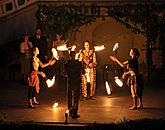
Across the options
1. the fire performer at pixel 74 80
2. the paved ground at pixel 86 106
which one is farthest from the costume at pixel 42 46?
the fire performer at pixel 74 80

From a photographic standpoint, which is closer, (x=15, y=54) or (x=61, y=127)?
(x=61, y=127)

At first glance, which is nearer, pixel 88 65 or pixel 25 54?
pixel 88 65

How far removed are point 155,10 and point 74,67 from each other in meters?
9.49

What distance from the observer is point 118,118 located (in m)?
14.8

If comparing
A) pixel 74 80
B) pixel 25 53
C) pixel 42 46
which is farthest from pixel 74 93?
pixel 25 53

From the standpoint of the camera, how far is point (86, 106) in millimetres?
16875

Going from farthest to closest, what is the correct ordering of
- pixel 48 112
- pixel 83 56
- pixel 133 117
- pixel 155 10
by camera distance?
pixel 155 10 → pixel 83 56 → pixel 48 112 → pixel 133 117

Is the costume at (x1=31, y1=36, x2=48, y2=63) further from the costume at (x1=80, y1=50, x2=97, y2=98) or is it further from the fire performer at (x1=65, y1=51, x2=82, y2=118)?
the fire performer at (x1=65, y1=51, x2=82, y2=118)

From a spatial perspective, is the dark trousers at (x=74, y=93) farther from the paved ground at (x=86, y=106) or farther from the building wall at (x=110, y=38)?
the building wall at (x=110, y=38)

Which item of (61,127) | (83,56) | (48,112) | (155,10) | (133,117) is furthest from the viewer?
(155,10)

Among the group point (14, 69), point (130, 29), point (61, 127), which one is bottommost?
point (61, 127)

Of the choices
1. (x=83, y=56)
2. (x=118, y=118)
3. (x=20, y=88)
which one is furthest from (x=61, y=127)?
(x=20, y=88)

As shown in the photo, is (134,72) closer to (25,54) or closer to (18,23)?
(25,54)

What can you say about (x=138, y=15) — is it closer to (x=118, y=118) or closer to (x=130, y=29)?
(x=130, y=29)
